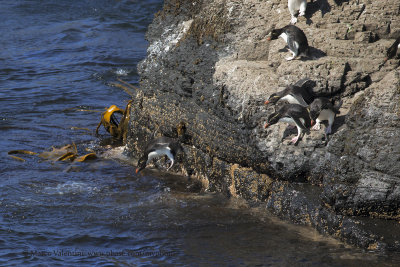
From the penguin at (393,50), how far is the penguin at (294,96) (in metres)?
0.95

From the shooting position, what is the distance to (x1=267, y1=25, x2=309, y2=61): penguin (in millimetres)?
6664

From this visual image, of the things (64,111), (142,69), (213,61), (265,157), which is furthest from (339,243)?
(64,111)

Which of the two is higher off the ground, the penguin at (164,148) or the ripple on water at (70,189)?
the penguin at (164,148)

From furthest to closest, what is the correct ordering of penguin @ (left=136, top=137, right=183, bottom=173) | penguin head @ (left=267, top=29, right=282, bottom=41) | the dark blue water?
penguin @ (left=136, top=137, right=183, bottom=173), penguin head @ (left=267, top=29, right=282, bottom=41), the dark blue water

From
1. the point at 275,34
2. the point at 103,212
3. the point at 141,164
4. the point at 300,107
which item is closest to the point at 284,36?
the point at 275,34

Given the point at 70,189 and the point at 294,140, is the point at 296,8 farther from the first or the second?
the point at 70,189

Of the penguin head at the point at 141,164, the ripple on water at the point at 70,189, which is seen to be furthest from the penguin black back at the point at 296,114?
the ripple on water at the point at 70,189

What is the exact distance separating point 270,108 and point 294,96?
35cm

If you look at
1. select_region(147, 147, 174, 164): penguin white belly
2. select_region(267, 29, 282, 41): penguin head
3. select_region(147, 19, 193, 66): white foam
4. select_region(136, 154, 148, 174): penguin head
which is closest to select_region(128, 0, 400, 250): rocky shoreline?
select_region(147, 19, 193, 66): white foam

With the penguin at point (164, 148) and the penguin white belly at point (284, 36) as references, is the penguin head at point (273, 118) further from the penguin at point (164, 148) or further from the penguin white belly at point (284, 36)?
the penguin at point (164, 148)

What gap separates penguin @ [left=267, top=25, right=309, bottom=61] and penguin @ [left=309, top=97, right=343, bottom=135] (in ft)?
2.41

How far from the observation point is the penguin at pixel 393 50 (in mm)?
6402

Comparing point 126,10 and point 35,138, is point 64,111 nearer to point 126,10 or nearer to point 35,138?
point 35,138

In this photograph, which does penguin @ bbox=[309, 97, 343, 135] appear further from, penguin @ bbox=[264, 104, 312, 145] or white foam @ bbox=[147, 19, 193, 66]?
white foam @ bbox=[147, 19, 193, 66]
